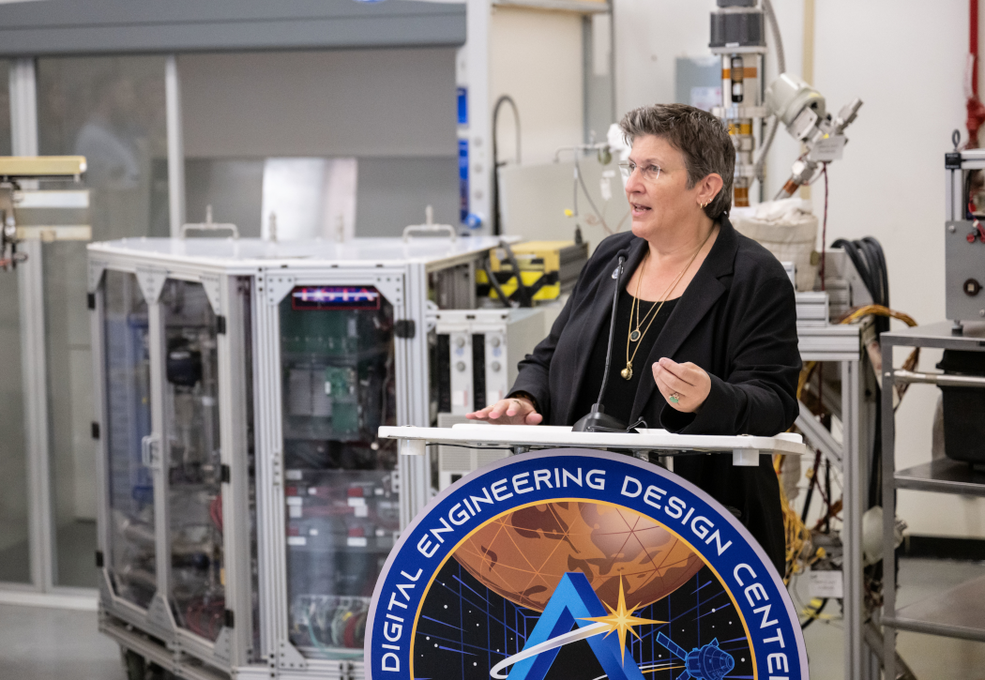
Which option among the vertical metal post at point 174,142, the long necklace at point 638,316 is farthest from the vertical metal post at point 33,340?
the long necklace at point 638,316

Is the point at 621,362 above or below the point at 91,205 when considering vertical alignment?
below

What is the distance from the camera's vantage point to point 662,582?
147 centimetres

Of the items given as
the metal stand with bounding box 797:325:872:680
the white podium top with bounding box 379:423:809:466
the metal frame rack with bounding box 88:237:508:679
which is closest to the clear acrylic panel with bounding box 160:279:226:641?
the metal frame rack with bounding box 88:237:508:679

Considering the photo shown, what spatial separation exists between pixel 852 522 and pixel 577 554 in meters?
1.79

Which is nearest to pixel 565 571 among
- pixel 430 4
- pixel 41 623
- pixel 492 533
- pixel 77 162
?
pixel 492 533

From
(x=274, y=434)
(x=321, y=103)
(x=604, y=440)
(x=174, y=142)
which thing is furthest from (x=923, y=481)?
(x=321, y=103)

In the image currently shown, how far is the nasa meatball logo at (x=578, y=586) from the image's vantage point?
57.1 inches

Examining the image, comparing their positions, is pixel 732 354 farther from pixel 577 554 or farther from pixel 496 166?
pixel 496 166

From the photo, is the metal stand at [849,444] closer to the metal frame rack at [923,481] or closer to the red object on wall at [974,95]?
the metal frame rack at [923,481]

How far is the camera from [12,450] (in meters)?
5.07

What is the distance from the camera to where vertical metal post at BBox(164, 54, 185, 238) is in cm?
461

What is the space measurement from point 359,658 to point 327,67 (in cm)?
355

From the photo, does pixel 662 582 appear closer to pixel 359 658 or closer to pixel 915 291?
pixel 359 658

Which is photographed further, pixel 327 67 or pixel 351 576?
pixel 327 67
